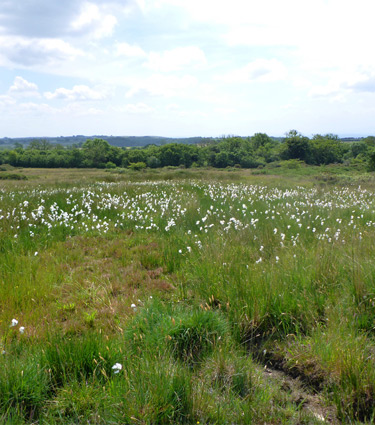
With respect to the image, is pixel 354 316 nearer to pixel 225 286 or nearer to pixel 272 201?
pixel 225 286

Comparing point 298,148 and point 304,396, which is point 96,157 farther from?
point 304,396

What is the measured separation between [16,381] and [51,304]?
176 cm

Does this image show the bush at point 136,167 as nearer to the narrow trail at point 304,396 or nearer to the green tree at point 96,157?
the green tree at point 96,157

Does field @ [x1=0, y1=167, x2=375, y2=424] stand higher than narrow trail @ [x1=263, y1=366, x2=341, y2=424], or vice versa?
field @ [x1=0, y1=167, x2=375, y2=424]

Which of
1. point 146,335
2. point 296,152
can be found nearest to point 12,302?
point 146,335

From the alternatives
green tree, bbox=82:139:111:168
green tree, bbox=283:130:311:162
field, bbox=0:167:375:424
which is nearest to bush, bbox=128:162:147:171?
green tree, bbox=82:139:111:168

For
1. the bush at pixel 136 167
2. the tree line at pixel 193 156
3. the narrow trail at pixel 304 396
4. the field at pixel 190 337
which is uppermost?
the tree line at pixel 193 156

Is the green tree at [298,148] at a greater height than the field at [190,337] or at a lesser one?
greater

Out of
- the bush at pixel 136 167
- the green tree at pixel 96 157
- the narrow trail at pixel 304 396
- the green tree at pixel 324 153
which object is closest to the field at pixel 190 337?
the narrow trail at pixel 304 396

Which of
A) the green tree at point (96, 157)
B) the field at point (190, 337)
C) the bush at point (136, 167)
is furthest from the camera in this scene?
the green tree at point (96, 157)

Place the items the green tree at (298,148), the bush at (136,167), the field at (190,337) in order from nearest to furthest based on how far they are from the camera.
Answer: the field at (190,337), the bush at (136,167), the green tree at (298,148)

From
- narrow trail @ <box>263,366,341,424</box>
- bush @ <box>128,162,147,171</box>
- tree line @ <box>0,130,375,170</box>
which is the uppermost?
tree line @ <box>0,130,375,170</box>

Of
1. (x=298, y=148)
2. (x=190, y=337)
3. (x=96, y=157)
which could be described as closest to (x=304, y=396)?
(x=190, y=337)

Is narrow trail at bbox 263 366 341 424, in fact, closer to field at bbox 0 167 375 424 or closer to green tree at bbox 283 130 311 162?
field at bbox 0 167 375 424
